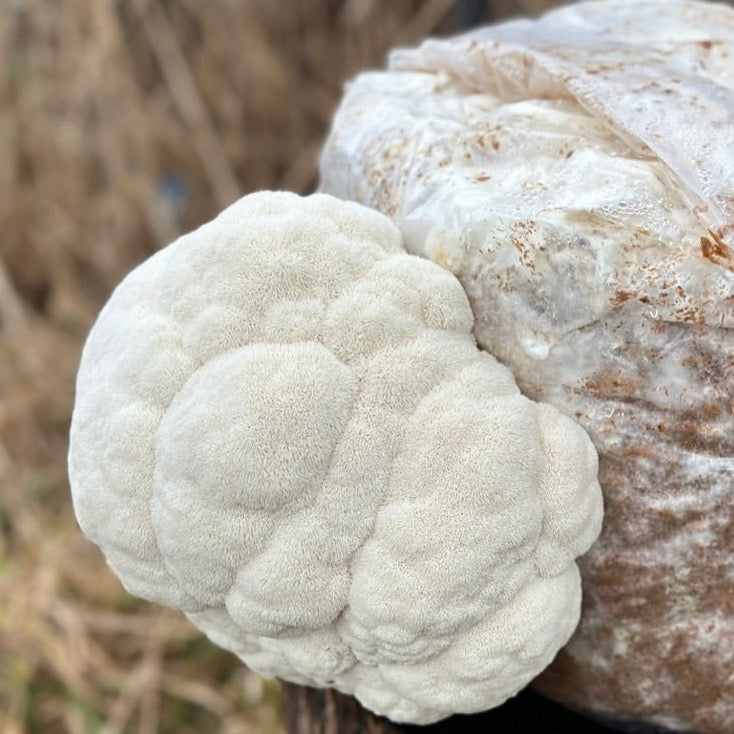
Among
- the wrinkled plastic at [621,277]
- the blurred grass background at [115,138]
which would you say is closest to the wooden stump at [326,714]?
the wrinkled plastic at [621,277]

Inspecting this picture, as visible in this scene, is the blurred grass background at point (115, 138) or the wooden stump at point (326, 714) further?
the blurred grass background at point (115, 138)

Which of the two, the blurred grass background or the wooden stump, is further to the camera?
the blurred grass background

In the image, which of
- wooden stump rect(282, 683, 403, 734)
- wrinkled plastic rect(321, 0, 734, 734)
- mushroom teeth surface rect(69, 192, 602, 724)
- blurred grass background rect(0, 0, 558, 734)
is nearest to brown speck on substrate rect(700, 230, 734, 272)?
wrinkled plastic rect(321, 0, 734, 734)

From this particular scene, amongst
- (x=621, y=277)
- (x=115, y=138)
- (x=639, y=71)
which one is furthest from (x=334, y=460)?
(x=115, y=138)

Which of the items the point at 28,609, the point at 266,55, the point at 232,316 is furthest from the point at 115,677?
the point at 266,55

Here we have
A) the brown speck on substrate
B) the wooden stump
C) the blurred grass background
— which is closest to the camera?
the brown speck on substrate

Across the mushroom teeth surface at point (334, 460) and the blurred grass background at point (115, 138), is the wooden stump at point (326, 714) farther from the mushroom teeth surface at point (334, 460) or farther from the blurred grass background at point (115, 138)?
the blurred grass background at point (115, 138)

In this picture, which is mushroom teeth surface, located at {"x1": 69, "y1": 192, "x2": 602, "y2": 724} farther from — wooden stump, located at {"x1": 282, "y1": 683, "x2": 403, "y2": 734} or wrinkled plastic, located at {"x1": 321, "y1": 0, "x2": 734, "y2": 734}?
wooden stump, located at {"x1": 282, "y1": 683, "x2": 403, "y2": 734}
